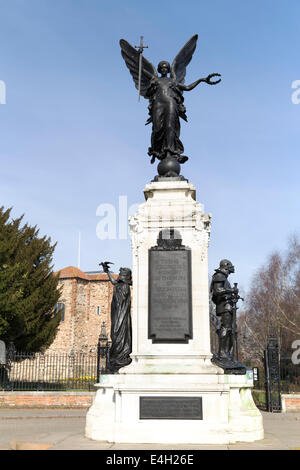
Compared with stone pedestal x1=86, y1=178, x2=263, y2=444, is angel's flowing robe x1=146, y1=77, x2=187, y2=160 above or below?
above

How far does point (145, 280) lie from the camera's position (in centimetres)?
850

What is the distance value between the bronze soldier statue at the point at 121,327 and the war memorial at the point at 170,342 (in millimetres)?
19

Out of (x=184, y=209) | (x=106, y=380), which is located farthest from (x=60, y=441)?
(x=184, y=209)

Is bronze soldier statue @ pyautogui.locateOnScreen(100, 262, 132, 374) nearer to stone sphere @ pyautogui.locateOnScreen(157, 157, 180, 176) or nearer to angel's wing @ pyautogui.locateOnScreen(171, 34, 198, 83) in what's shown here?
stone sphere @ pyautogui.locateOnScreen(157, 157, 180, 176)

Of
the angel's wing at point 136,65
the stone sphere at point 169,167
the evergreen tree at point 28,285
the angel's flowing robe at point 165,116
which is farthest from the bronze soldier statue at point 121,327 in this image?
the evergreen tree at point 28,285

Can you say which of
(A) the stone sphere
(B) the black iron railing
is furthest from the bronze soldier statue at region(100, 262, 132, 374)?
(B) the black iron railing

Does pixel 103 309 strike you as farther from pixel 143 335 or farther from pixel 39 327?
pixel 143 335

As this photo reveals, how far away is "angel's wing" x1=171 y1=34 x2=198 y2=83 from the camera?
10.3m

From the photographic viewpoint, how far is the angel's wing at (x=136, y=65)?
10258mm

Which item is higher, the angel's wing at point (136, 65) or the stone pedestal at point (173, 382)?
the angel's wing at point (136, 65)

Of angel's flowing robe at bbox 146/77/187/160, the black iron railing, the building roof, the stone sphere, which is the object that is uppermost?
the building roof

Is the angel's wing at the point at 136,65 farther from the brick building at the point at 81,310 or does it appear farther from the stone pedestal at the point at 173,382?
the brick building at the point at 81,310

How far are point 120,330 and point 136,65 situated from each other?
609 centimetres

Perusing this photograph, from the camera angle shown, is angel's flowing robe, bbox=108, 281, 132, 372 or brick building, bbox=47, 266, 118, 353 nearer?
angel's flowing robe, bbox=108, 281, 132, 372
